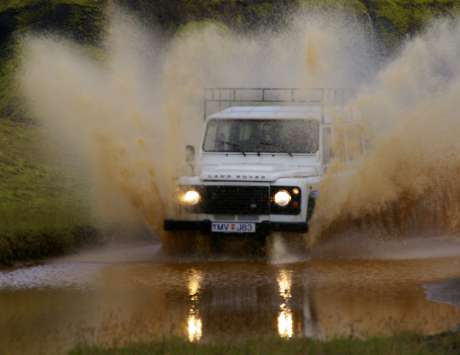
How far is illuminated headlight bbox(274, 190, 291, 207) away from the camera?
16062 millimetres

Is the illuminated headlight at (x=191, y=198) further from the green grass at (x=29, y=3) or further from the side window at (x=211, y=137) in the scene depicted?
the green grass at (x=29, y=3)

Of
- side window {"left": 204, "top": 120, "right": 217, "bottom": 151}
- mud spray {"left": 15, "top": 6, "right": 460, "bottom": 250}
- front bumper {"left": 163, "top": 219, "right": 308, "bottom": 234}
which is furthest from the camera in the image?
side window {"left": 204, "top": 120, "right": 217, "bottom": 151}

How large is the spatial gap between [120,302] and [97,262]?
373 cm

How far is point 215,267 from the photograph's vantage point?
15.4 metres

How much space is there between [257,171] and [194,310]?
4.99 meters

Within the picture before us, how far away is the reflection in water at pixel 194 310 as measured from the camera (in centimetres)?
1027

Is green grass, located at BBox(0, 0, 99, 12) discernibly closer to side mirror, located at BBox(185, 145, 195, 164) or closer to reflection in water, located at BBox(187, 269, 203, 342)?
side mirror, located at BBox(185, 145, 195, 164)

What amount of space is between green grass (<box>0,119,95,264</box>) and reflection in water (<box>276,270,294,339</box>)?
378 centimetres

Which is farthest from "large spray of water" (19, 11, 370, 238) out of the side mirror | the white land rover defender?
the white land rover defender

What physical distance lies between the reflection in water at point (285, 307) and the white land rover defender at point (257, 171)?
4.67ft

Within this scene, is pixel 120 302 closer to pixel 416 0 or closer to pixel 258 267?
pixel 258 267

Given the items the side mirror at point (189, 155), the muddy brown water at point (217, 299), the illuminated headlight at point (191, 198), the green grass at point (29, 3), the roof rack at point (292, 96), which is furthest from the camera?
the green grass at point (29, 3)

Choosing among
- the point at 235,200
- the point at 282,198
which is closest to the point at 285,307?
the point at 282,198

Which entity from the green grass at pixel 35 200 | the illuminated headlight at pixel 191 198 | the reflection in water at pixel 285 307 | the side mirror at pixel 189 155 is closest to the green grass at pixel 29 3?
the green grass at pixel 35 200
